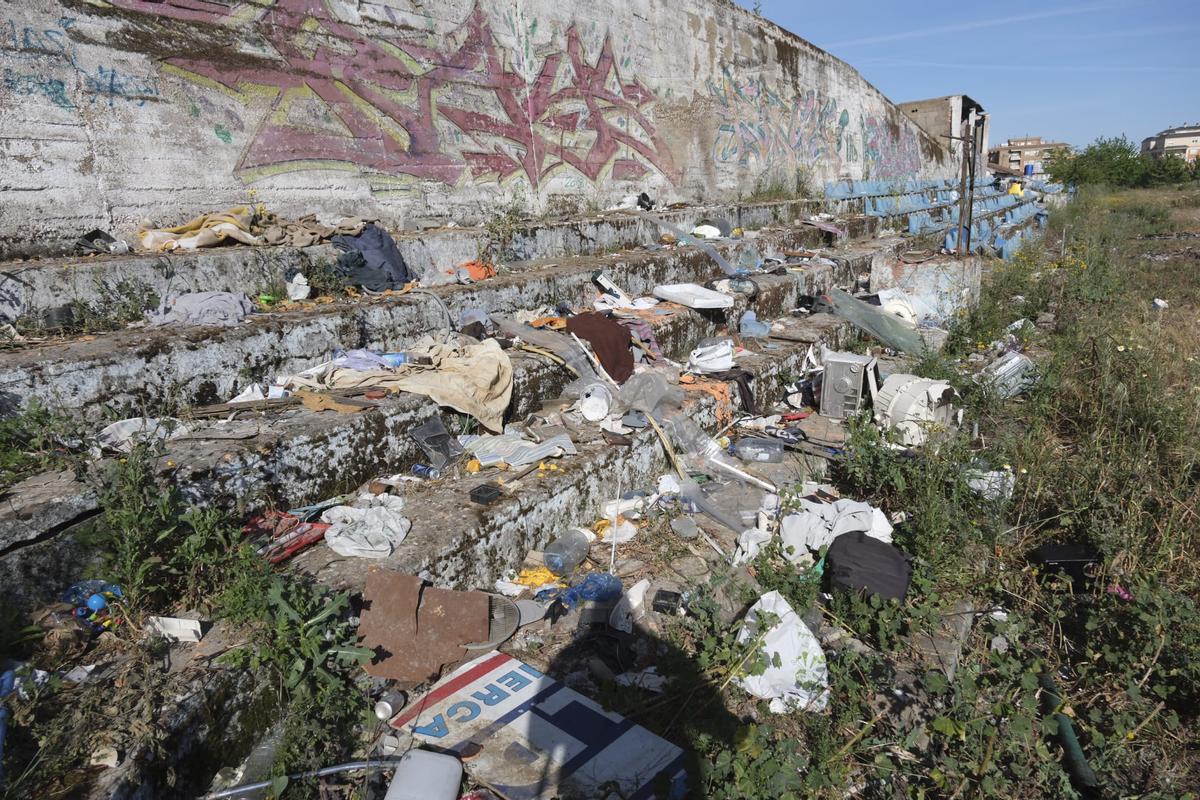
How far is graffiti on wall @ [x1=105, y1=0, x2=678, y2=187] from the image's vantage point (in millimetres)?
5141

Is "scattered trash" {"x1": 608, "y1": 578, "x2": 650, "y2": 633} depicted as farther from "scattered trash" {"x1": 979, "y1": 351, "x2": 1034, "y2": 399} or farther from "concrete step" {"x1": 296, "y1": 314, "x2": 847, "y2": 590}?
"scattered trash" {"x1": 979, "y1": 351, "x2": 1034, "y2": 399}

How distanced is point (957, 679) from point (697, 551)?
1371 mm

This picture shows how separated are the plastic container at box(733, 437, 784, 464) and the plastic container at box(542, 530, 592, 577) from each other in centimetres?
166

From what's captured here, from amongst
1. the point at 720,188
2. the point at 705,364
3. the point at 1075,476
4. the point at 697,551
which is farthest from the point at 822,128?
the point at 697,551

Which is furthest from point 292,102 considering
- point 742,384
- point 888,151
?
point 888,151

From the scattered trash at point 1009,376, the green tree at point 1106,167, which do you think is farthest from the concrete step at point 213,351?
the green tree at point 1106,167

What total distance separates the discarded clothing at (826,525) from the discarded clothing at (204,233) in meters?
4.12

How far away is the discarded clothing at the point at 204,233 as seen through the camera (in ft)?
14.4

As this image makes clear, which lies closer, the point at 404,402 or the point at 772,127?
the point at 404,402

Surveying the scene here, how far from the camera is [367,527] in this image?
283cm

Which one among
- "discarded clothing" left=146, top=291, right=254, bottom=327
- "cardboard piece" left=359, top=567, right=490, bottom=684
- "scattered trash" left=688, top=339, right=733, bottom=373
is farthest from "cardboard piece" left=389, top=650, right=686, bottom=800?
"scattered trash" left=688, top=339, right=733, bottom=373

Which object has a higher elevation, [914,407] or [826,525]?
[914,407]

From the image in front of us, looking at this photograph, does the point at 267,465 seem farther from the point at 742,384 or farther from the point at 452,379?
the point at 742,384

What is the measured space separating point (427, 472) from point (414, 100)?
14.6 feet
